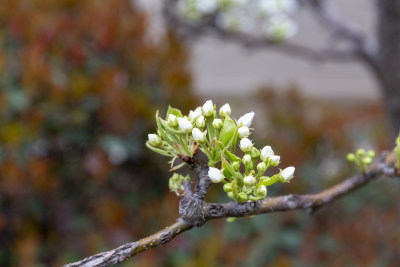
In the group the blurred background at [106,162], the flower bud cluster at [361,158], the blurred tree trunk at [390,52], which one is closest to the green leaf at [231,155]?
the flower bud cluster at [361,158]

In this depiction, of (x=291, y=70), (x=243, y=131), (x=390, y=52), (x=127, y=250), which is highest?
(x=291, y=70)

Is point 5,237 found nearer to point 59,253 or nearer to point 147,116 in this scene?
point 59,253

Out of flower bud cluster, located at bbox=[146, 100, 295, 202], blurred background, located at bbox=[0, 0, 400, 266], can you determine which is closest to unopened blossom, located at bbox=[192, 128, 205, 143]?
flower bud cluster, located at bbox=[146, 100, 295, 202]

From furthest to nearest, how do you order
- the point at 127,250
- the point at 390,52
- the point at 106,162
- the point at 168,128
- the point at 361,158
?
the point at 106,162, the point at 390,52, the point at 361,158, the point at 168,128, the point at 127,250

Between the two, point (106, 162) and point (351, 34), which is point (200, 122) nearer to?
point (106, 162)

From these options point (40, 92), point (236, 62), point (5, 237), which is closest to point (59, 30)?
point (40, 92)

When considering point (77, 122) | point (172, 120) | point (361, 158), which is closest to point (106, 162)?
point (77, 122)

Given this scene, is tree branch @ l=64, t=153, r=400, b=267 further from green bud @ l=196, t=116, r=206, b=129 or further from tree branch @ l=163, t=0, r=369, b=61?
tree branch @ l=163, t=0, r=369, b=61

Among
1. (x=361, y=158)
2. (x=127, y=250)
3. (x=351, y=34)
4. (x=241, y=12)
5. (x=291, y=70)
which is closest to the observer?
(x=127, y=250)
